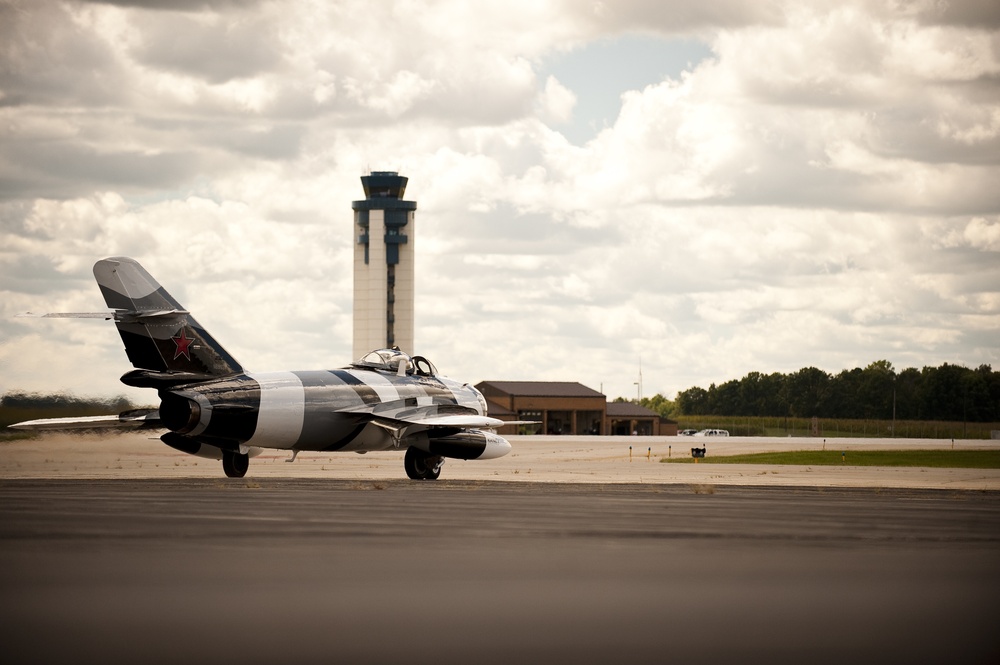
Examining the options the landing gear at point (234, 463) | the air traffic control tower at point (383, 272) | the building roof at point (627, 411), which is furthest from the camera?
the air traffic control tower at point (383, 272)

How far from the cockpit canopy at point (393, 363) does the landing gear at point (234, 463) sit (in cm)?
475

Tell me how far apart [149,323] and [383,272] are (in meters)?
127

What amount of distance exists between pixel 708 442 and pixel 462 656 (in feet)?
299

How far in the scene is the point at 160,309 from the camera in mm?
33281

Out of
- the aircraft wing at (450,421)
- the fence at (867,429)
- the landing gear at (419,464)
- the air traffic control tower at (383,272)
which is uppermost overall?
the air traffic control tower at (383,272)

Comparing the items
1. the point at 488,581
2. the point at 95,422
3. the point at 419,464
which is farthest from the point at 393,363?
the point at 488,581

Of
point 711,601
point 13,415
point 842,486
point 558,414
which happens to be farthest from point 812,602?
point 558,414

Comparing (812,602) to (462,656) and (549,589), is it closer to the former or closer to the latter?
(549,589)

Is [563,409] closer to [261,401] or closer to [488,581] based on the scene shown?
[261,401]

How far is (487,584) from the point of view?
11.8 m

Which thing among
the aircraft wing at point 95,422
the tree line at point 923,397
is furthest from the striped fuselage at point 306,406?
the tree line at point 923,397

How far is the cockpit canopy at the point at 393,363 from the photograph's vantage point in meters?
38.5

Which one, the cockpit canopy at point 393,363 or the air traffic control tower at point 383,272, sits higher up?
the air traffic control tower at point 383,272

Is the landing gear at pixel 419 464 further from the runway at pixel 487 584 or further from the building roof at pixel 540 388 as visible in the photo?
the building roof at pixel 540 388
